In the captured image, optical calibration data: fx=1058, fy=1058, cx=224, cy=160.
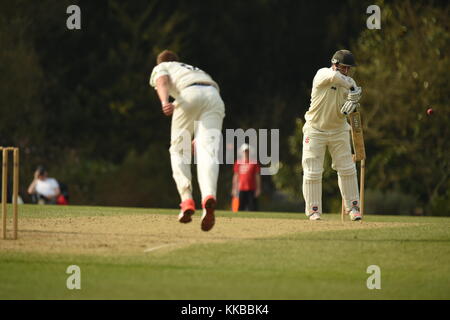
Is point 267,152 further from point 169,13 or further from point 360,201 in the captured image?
point 360,201

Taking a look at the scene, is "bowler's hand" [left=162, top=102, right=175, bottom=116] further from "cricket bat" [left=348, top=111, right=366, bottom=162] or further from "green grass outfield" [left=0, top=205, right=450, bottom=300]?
"cricket bat" [left=348, top=111, right=366, bottom=162]

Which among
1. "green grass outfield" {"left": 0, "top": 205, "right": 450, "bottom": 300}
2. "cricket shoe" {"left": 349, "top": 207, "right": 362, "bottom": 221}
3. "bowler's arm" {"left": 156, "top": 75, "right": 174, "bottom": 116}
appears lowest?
"green grass outfield" {"left": 0, "top": 205, "right": 450, "bottom": 300}

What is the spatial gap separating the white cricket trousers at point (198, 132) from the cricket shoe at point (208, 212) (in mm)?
232

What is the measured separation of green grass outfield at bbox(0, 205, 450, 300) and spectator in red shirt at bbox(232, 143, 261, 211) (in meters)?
9.53

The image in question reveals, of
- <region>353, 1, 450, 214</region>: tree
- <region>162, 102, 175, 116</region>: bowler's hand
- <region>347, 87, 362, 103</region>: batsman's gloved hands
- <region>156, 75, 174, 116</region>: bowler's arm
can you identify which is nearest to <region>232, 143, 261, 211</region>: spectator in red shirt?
<region>353, 1, 450, 214</region>: tree

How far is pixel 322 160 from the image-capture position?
14234mm

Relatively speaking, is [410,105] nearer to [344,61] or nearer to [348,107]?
[344,61]

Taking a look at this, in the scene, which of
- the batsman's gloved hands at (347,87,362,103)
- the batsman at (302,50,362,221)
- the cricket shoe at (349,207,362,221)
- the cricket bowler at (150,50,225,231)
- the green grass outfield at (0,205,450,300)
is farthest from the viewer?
the cricket shoe at (349,207,362,221)

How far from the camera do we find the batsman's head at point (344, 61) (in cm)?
1373

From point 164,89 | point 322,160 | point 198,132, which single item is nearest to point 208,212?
point 198,132

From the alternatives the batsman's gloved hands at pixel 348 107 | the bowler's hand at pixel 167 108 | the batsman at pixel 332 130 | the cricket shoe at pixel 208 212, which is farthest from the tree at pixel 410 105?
the bowler's hand at pixel 167 108

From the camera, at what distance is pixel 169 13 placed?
36.2 metres

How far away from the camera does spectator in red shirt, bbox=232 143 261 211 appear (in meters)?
22.5

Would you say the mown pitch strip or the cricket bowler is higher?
the cricket bowler
